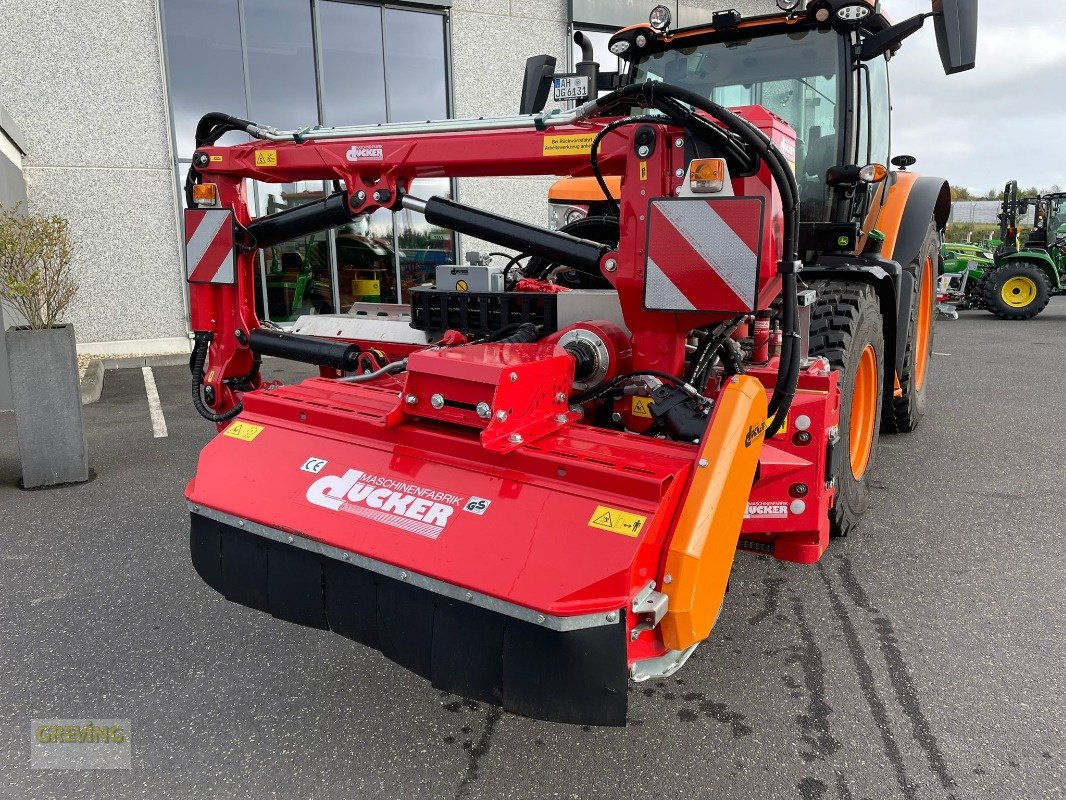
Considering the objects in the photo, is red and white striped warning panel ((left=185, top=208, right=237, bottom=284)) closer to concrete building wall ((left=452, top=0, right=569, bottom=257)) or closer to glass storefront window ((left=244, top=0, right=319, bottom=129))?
glass storefront window ((left=244, top=0, right=319, bottom=129))

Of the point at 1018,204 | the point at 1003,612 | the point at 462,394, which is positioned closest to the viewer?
the point at 462,394

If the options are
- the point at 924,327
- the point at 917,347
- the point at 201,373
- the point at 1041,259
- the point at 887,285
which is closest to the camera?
the point at 201,373

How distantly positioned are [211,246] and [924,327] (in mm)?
5099

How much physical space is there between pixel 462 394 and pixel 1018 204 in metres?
14.5

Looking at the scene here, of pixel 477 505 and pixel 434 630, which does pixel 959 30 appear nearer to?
pixel 477 505

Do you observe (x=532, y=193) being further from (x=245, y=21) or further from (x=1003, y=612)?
(x=1003, y=612)

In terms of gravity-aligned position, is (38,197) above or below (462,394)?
above

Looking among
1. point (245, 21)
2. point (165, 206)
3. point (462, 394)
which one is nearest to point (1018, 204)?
point (245, 21)

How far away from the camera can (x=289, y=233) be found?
3363mm

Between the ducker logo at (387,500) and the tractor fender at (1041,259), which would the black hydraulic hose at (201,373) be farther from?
the tractor fender at (1041,259)

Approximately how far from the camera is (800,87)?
401 centimetres

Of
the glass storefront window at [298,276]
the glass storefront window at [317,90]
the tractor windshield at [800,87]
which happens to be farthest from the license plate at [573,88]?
the glass storefront window at [298,276]

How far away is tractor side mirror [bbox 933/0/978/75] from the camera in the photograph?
9.95ft

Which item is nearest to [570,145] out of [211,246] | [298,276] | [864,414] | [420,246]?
[211,246]
